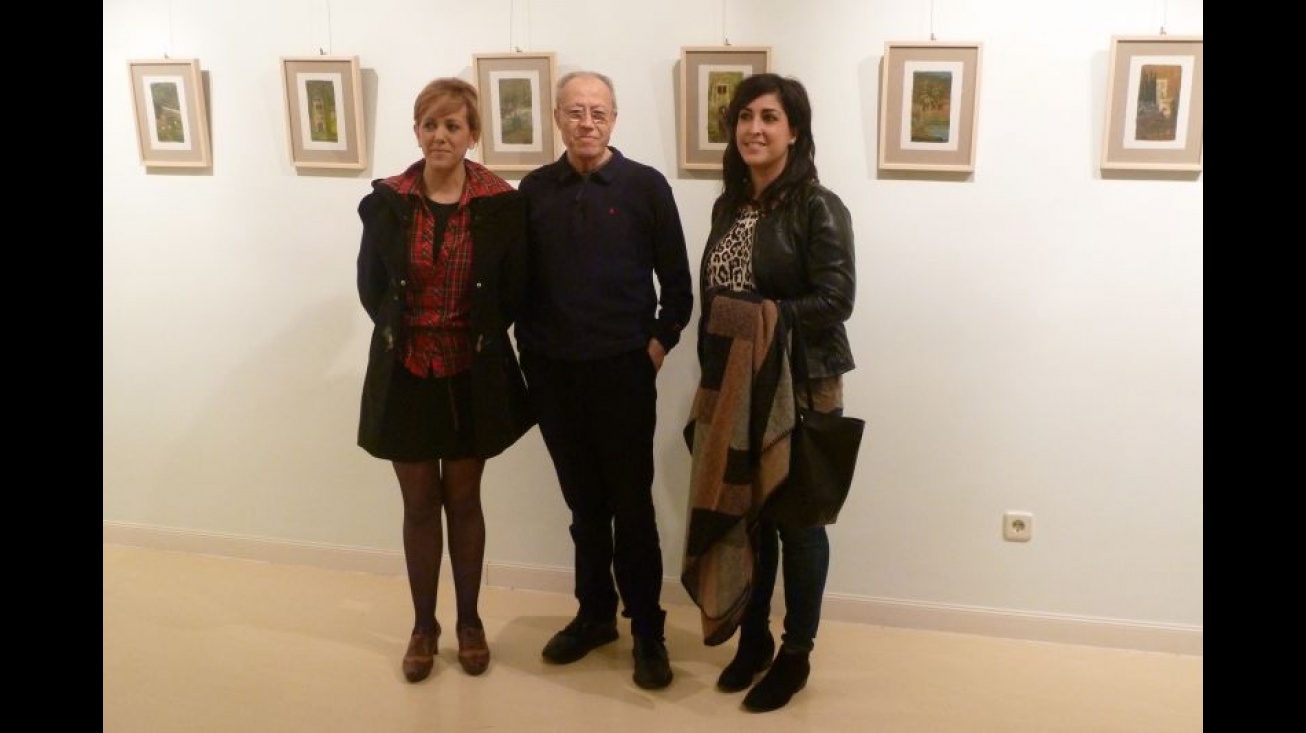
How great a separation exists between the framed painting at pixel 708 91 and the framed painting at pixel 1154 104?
0.85 m

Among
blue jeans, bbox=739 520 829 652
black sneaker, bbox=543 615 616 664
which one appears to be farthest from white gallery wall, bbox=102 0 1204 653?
blue jeans, bbox=739 520 829 652

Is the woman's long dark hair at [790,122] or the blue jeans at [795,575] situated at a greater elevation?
the woman's long dark hair at [790,122]

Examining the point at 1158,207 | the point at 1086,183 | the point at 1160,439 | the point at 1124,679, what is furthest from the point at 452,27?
the point at 1124,679

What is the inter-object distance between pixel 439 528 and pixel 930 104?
1.62m

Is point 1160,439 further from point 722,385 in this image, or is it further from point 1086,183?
point 722,385

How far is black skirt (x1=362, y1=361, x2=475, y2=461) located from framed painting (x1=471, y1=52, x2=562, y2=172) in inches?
28.6

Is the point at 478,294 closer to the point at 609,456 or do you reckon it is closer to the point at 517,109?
the point at 609,456

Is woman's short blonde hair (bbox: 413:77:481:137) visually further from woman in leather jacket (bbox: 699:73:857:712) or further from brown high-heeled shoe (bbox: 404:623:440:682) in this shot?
brown high-heeled shoe (bbox: 404:623:440:682)

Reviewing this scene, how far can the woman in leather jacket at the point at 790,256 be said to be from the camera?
6.39 ft

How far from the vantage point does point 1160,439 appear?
7.82 ft

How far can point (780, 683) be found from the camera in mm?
2152

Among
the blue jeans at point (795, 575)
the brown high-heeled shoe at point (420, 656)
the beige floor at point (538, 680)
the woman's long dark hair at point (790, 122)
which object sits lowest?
the beige floor at point (538, 680)

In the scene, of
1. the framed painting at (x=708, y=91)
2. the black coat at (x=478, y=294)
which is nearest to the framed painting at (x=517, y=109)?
the framed painting at (x=708, y=91)

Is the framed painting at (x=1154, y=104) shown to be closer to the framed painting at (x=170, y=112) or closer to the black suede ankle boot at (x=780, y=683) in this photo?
the black suede ankle boot at (x=780, y=683)
